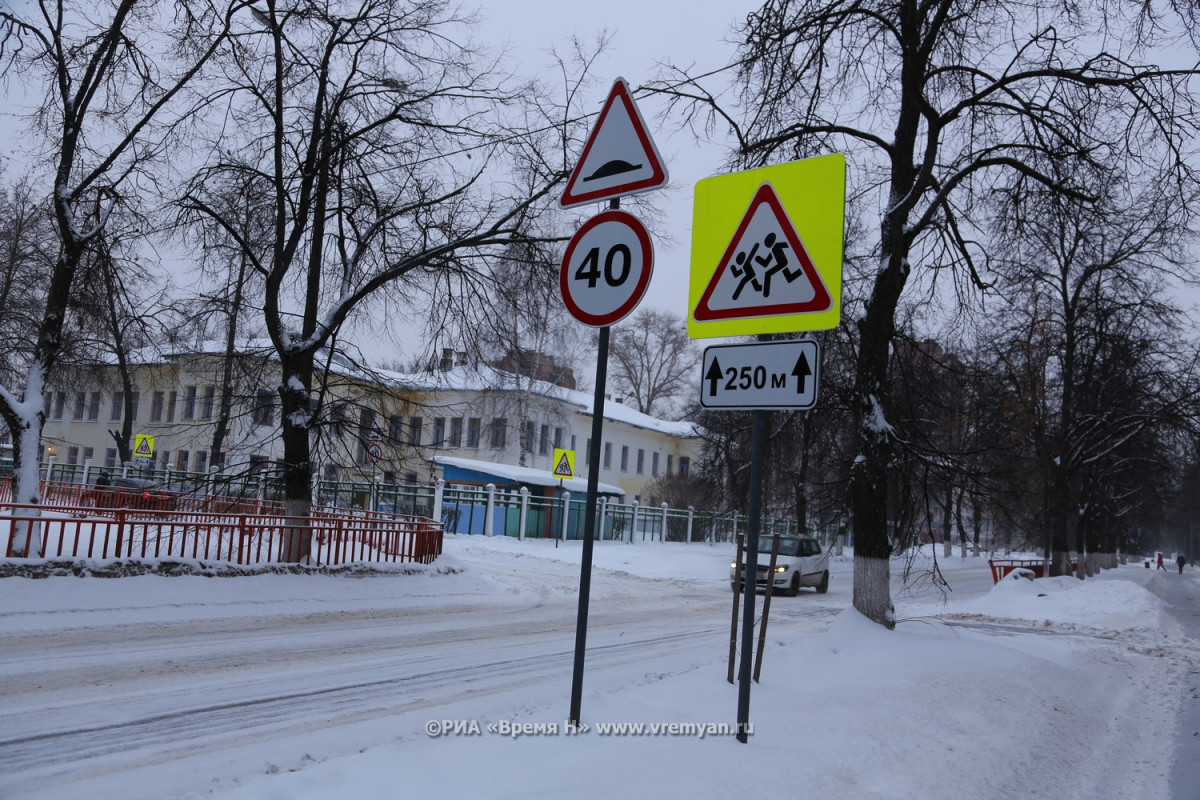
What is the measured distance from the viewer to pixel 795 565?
2305 centimetres

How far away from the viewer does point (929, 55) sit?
38.8 ft

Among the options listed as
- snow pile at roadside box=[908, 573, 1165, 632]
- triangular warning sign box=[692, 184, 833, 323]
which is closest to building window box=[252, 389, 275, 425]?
triangular warning sign box=[692, 184, 833, 323]

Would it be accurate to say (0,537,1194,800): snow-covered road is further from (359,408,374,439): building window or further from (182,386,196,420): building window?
(182,386,196,420): building window

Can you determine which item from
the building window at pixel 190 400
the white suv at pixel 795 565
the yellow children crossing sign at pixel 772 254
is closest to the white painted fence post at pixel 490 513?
the building window at pixel 190 400

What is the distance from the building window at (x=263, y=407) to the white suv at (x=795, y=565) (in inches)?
497

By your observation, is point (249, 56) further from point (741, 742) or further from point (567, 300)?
point (741, 742)

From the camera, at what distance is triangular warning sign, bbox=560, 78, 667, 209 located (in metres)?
5.02

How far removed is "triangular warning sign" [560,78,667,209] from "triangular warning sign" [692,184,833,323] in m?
0.68

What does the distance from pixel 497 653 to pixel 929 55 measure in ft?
31.7

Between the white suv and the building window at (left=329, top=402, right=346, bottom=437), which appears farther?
the white suv

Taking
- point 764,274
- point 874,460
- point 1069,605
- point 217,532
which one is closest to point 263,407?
point 217,532

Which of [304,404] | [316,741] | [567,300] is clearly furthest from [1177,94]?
[304,404]

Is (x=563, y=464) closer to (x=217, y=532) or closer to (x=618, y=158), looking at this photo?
(x=217, y=532)

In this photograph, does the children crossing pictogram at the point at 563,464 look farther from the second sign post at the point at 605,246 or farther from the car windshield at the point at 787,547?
the second sign post at the point at 605,246
